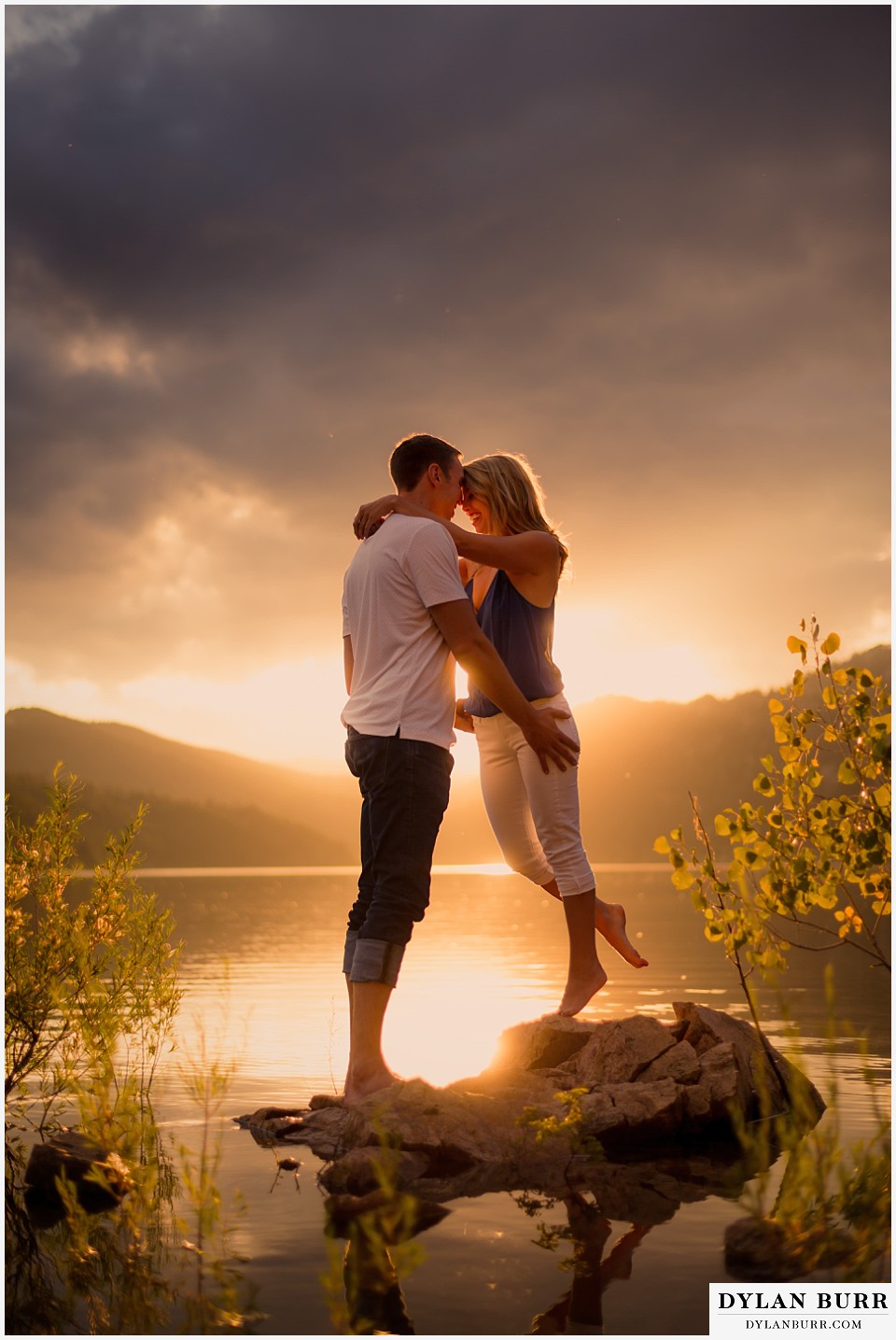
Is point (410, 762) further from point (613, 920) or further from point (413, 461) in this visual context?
point (613, 920)

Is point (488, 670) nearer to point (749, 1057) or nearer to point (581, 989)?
point (581, 989)

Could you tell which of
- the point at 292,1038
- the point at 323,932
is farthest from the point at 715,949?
the point at 292,1038

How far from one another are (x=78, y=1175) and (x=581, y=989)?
9.42ft

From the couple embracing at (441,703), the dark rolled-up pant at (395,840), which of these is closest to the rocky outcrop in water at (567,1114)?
the couple embracing at (441,703)

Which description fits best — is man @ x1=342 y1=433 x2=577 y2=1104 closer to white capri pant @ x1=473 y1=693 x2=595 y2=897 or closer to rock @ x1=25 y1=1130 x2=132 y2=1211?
white capri pant @ x1=473 y1=693 x2=595 y2=897

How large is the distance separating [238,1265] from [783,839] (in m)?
2.38

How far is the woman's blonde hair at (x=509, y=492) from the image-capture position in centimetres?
594

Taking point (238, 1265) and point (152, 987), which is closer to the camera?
point (238, 1265)

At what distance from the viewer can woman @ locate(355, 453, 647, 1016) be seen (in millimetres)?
5750

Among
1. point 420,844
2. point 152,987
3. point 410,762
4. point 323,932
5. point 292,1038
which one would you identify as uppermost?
point 410,762

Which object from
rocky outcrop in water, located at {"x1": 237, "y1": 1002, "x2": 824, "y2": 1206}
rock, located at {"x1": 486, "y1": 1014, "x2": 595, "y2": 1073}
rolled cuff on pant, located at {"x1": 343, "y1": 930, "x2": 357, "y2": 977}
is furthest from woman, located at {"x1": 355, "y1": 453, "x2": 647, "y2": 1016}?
rolled cuff on pant, located at {"x1": 343, "y1": 930, "x2": 357, "y2": 977}

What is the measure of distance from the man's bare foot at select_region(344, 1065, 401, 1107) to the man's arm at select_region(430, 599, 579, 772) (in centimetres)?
165

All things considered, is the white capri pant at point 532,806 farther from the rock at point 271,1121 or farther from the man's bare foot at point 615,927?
the rock at point 271,1121

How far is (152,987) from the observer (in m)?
5.57
